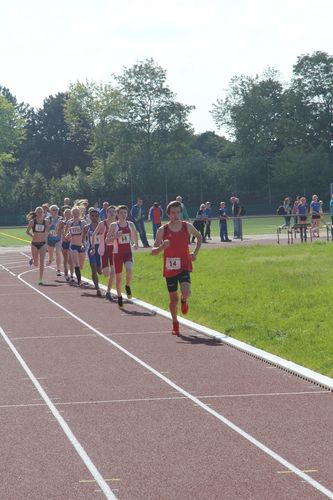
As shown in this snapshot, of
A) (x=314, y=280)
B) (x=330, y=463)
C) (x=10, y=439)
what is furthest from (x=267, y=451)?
(x=314, y=280)

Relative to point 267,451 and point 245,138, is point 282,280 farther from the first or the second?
point 245,138

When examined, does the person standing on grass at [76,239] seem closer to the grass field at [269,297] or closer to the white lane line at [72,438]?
the grass field at [269,297]

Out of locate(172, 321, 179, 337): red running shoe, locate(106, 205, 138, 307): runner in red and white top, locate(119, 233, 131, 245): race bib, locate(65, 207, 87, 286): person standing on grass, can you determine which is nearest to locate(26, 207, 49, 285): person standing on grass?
locate(65, 207, 87, 286): person standing on grass

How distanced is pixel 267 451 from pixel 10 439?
201cm

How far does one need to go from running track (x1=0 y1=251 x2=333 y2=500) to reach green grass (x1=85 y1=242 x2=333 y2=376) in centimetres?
65

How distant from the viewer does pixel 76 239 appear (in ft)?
92.3

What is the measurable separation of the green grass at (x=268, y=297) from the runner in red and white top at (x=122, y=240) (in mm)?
993

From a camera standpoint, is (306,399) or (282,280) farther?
(282,280)

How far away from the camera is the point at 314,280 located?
22.2 meters

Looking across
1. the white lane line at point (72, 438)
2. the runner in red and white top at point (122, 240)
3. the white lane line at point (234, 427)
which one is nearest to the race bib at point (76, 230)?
the runner in red and white top at point (122, 240)

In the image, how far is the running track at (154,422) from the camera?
25.6 ft

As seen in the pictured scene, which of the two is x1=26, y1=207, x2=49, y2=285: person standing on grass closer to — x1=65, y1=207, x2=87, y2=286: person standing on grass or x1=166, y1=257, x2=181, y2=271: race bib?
x1=65, y1=207, x2=87, y2=286: person standing on grass

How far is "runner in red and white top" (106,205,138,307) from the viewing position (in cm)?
2142

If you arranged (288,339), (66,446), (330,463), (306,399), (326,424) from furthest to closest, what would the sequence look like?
(288,339) < (306,399) < (326,424) < (66,446) < (330,463)
